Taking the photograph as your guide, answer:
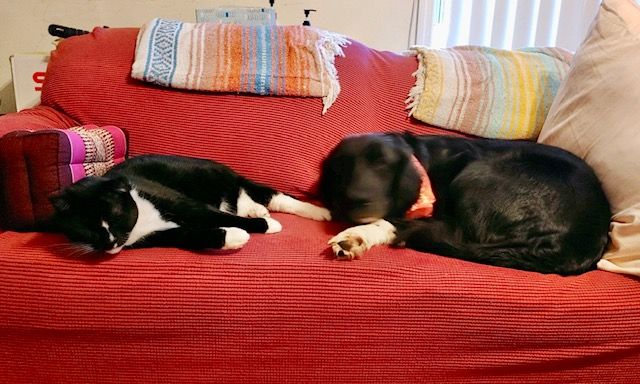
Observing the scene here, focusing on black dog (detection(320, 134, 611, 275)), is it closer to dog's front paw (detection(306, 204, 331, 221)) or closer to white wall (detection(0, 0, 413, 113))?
dog's front paw (detection(306, 204, 331, 221))

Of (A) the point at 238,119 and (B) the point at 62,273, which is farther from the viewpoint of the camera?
(A) the point at 238,119

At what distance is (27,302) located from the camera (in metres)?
1.11

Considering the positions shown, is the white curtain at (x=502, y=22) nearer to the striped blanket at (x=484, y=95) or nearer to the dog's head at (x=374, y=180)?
the striped blanket at (x=484, y=95)

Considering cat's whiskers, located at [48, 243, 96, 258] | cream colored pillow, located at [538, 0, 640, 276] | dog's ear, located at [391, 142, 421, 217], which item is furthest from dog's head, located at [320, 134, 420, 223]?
cat's whiskers, located at [48, 243, 96, 258]

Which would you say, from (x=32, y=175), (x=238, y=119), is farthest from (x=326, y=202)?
(x=32, y=175)

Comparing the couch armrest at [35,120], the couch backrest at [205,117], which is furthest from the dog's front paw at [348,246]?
the couch armrest at [35,120]

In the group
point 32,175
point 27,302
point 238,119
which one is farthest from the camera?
point 238,119

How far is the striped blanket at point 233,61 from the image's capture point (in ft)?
5.72

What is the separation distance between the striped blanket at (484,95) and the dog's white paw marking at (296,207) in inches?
22.5

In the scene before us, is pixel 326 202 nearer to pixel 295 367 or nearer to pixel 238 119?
pixel 238 119

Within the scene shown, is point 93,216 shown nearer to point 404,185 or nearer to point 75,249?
point 75,249

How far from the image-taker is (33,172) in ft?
4.13

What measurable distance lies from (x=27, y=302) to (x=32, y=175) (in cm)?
34

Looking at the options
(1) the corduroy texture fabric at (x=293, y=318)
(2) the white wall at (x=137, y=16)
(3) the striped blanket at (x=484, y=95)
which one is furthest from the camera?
(2) the white wall at (x=137, y=16)
